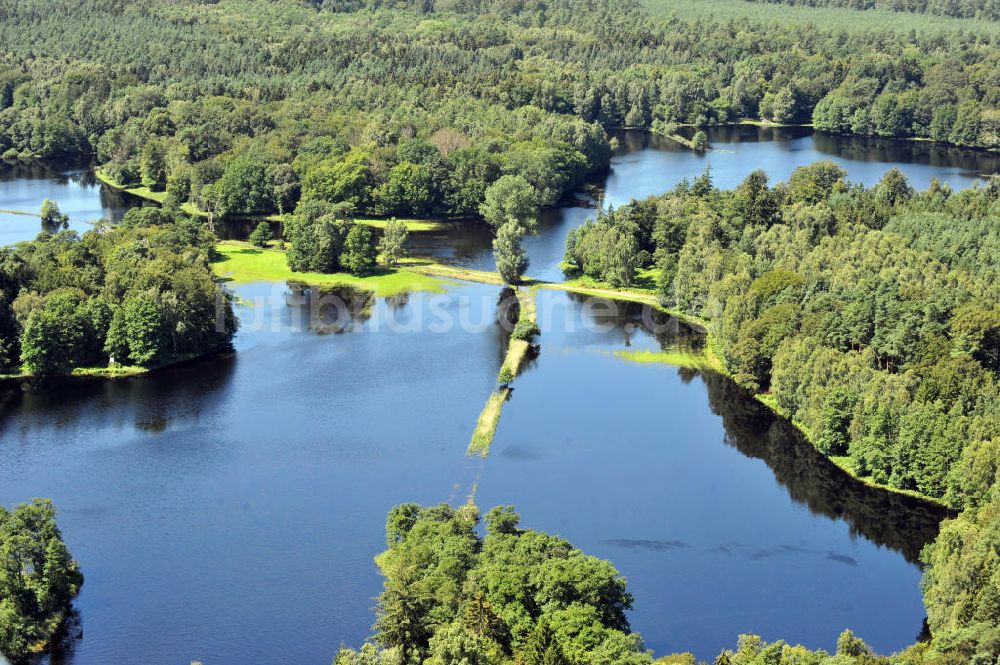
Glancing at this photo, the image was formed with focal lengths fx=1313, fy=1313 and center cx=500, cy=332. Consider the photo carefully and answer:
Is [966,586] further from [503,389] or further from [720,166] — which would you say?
[720,166]

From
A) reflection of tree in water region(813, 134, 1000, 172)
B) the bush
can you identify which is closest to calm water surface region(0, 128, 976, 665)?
the bush

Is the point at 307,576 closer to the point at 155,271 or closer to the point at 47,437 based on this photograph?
the point at 47,437

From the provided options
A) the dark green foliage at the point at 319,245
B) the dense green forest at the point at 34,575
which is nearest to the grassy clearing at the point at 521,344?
the dark green foliage at the point at 319,245

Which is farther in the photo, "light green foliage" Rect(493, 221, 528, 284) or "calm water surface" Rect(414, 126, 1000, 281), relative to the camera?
"calm water surface" Rect(414, 126, 1000, 281)

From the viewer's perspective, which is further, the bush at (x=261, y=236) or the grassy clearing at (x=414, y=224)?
the grassy clearing at (x=414, y=224)

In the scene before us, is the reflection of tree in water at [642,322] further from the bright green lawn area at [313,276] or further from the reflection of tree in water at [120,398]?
the reflection of tree in water at [120,398]

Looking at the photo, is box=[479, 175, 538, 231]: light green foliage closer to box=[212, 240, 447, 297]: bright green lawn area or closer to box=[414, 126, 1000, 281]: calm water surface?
box=[414, 126, 1000, 281]: calm water surface

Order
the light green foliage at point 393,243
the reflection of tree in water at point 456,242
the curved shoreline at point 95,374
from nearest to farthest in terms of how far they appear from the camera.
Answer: the curved shoreline at point 95,374
the light green foliage at point 393,243
the reflection of tree in water at point 456,242

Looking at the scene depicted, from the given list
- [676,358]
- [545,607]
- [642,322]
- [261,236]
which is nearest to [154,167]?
[261,236]
